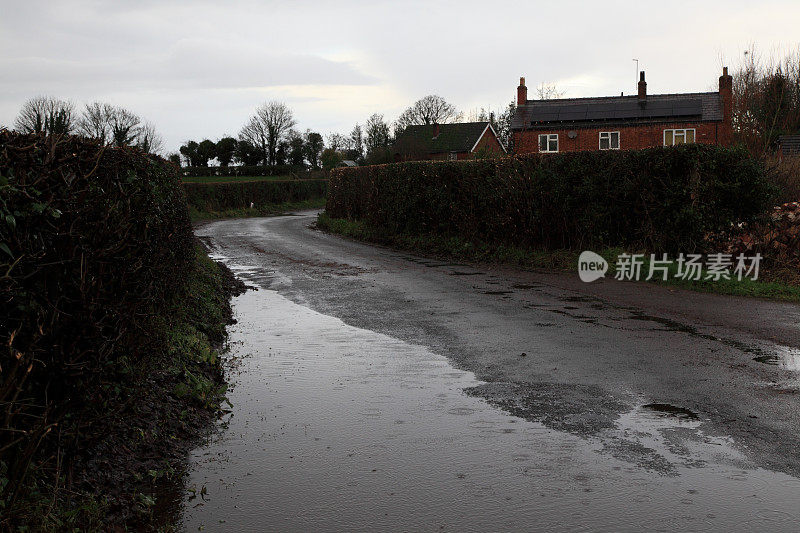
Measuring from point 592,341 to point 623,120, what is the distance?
5203cm

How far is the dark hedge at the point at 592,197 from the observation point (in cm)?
1488

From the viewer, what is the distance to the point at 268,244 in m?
24.9

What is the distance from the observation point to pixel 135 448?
210 inches

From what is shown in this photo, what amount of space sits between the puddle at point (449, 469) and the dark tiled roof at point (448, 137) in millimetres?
64791

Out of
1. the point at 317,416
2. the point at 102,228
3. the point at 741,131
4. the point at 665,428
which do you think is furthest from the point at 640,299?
the point at 741,131

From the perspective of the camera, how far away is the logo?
50.8 ft

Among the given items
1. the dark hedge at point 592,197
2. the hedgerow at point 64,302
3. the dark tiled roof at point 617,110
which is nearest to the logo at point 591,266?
the dark hedge at point 592,197

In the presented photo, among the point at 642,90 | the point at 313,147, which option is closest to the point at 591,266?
the point at 642,90

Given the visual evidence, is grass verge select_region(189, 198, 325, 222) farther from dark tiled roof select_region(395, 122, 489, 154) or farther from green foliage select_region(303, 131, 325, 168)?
green foliage select_region(303, 131, 325, 168)

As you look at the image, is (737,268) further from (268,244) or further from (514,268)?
(268,244)

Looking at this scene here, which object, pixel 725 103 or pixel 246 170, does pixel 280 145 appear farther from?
pixel 725 103

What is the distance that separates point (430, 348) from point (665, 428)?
369 cm

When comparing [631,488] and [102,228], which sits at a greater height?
[102,228]

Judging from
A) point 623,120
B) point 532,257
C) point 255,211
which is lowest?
point 532,257
